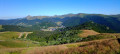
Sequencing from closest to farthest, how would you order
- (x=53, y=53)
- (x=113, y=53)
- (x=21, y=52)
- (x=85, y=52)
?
1. (x=113, y=53)
2. (x=85, y=52)
3. (x=53, y=53)
4. (x=21, y=52)

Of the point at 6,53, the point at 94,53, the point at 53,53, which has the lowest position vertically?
the point at 6,53

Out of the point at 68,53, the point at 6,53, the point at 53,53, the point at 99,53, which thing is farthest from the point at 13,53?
the point at 99,53

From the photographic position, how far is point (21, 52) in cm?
2947

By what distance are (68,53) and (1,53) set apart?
20.8 m

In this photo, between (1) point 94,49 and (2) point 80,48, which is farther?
(2) point 80,48

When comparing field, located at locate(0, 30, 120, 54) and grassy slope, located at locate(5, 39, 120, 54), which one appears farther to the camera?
field, located at locate(0, 30, 120, 54)

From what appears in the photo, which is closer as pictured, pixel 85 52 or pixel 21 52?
pixel 85 52

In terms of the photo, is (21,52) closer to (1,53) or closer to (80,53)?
(1,53)

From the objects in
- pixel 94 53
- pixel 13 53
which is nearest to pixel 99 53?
pixel 94 53

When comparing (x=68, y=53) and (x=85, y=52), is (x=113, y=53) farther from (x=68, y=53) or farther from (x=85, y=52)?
(x=68, y=53)

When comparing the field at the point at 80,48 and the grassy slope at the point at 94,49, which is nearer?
the grassy slope at the point at 94,49

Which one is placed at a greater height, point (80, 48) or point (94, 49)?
point (94, 49)

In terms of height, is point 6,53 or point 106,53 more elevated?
point 106,53

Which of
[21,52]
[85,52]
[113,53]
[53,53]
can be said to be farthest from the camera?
[21,52]
